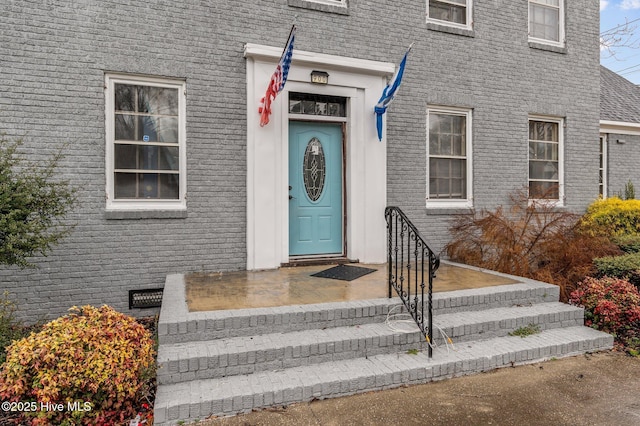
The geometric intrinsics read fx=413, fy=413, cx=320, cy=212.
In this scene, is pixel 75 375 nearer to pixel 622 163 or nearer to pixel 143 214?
pixel 143 214

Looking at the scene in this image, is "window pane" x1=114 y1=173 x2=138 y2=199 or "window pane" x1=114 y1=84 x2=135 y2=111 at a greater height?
"window pane" x1=114 y1=84 x2=135 y2=111

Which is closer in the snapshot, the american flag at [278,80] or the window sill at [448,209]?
the american flag at [278,80]

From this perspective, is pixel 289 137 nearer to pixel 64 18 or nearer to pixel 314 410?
pixel 64 18

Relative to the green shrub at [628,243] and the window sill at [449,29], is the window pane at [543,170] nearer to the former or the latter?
the green shrub at [628,243]

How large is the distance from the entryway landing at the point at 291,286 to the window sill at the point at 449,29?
13.5 ft

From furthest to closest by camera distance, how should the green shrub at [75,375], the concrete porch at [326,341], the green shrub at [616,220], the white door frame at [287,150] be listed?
1. the green shrub at [616,220]
2. the white door frame at [287,150]
3. the concrete porch at [326,341]
4. the green shrub at [75,375]

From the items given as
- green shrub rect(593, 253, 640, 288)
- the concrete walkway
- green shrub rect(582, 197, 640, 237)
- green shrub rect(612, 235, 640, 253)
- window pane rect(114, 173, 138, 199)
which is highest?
window pane rect(114, 173, 138, 199)

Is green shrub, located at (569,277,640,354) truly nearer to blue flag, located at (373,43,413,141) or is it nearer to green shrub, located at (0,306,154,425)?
blue flag, located at (373,43,413,141)

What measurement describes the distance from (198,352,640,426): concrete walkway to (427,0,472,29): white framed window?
595cm

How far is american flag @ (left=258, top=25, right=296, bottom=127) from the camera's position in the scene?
4.75 metres

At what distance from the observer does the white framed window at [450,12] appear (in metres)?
7.24

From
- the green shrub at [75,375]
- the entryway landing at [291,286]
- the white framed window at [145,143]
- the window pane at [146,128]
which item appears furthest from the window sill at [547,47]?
the green shrub at [75,375]

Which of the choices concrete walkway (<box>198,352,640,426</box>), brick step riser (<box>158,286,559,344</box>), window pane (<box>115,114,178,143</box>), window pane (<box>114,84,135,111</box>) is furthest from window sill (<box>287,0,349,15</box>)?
concrete walkway (<box>198,352,640,426</box>)

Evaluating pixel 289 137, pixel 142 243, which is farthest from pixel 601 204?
pixel 142 243
